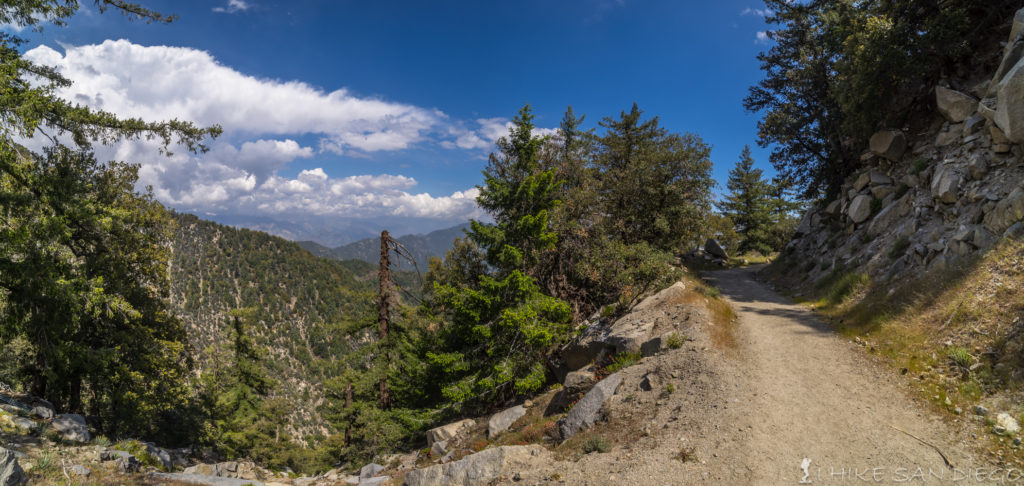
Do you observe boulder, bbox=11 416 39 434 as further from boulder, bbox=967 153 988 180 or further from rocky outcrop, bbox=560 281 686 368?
boulder, bbox=967 153 988 180

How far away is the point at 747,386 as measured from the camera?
346 inches

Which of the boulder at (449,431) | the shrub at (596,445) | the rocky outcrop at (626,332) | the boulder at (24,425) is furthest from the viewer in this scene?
the boulder at (449,431)

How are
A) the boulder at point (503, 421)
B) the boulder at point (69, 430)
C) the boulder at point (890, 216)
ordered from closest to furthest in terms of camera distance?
the boulder at point (69, 430)
the boulder at point (503, 421)
the boulder at point (890, 216)

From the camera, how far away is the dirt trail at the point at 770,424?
6.01 metres

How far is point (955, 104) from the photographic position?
550 inches

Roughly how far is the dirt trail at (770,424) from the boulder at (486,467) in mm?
659

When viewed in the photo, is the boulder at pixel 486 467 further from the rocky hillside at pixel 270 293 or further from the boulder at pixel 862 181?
the rocky hillside at pixel 270 293

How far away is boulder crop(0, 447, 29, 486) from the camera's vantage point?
5.34 metres

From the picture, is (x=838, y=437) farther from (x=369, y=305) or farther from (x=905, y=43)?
(x=369, y=305)

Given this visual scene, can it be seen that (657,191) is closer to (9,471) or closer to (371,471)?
(371,471)

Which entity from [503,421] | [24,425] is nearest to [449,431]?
[503,421]

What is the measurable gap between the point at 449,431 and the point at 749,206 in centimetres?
4476

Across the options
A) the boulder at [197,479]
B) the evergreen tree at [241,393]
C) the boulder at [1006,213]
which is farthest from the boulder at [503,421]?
the evergreen tree at [241,393]

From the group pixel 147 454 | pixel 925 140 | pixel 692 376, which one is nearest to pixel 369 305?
pixel 147 454
